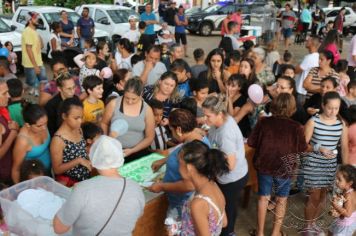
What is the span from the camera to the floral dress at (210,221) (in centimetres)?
258

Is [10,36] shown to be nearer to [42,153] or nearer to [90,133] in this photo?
[90,133]

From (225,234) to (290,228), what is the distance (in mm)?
1159

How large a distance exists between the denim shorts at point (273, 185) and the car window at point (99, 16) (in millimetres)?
11555

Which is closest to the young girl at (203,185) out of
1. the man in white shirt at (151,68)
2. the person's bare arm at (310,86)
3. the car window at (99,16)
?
the person's bare arm at (310,86)

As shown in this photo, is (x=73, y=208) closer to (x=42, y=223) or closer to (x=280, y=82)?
(x=42, y=223)

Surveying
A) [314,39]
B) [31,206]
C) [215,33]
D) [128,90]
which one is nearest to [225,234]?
[128,90]

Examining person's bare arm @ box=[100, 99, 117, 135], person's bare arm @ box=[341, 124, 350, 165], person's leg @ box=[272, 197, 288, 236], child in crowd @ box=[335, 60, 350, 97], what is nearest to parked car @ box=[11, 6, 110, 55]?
child in crowd @ box=[335, 60, 350, 97]

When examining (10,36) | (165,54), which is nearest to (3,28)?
(10,36)

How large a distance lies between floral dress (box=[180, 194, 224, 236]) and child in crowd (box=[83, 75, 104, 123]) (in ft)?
6.38

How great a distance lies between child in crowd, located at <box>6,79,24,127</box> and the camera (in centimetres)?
414

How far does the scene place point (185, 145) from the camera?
2.74 metres

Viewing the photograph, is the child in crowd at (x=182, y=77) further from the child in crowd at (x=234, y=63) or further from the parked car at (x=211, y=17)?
the parked car at (x=211, y=17)

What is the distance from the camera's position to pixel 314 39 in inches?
254

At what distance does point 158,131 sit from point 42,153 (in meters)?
1.31
